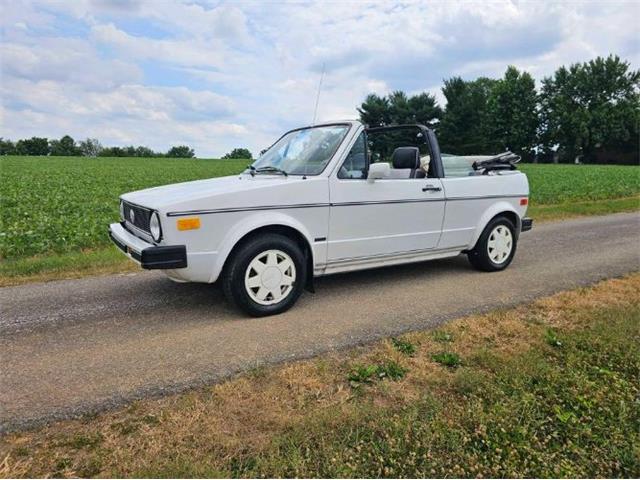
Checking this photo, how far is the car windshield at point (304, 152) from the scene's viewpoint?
178 inches

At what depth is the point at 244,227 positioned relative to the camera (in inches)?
153

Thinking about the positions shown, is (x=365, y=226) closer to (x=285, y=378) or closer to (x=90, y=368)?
(x=285, y=378)

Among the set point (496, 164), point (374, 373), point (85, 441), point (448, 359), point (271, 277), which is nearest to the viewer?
point (85, 441)

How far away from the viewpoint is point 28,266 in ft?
18.9

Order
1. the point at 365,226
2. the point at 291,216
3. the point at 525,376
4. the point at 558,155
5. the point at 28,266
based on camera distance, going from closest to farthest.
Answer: the point at 525,376
the point at 291,216
the point at 365,226
the point at 28,266
the point at 558,155

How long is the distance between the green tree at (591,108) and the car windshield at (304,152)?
70.6 m

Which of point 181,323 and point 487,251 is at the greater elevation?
point 487,251

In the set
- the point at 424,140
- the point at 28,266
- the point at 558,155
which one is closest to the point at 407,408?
the point at 424,140

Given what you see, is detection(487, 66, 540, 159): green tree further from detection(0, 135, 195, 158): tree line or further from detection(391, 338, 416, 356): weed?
detection(391, 338, 416, 356): weed

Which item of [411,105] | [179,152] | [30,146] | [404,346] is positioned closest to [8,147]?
[30,146]

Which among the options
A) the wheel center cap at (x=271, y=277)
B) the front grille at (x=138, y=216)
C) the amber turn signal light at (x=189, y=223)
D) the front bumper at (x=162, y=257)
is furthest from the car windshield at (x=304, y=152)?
the front bumper at (x=162, y=257)

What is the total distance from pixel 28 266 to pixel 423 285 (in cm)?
495

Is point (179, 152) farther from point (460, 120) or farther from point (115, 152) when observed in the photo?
point (460, 120)

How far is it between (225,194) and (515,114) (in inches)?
2925
